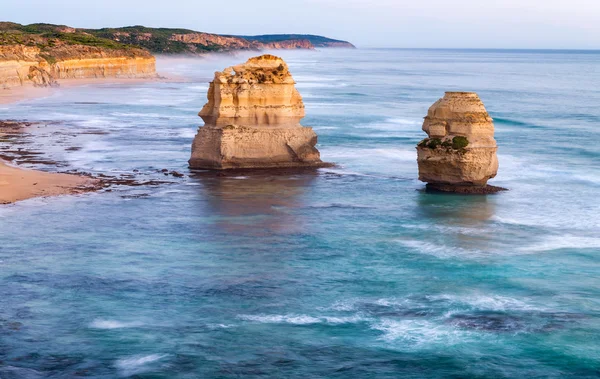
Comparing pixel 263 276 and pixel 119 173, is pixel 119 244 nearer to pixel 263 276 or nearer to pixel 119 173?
pixel 263 276

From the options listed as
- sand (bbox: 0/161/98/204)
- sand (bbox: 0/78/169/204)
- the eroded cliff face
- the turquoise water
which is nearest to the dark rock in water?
the turquoise water

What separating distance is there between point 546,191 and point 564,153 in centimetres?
1163

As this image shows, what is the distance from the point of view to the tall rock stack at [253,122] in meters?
38.2

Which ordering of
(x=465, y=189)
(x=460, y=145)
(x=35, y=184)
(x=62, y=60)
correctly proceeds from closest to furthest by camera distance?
(x=460, y=145) < (x=465, y=189) < (x=35, y=184) < (x=62, y=60)

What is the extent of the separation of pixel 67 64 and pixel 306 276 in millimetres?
94007

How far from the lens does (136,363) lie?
58.9 feet

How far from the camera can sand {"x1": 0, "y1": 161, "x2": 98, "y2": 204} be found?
33188 millimetres

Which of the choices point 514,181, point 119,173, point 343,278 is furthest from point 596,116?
point 343,278

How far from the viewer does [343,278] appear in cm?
2367

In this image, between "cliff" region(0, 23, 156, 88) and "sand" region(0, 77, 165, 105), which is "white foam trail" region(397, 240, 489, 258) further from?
"cliff" region(0, 23, 156, 88)

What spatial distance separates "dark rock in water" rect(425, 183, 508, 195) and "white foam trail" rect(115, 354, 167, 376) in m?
18.6

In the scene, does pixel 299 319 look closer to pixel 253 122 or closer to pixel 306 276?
pixel 306 276

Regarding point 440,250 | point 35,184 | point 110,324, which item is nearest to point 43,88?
point 35,184

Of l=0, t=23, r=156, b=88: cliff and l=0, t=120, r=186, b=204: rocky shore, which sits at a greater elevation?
l=0, t=23, r=156, b=88: cliff
